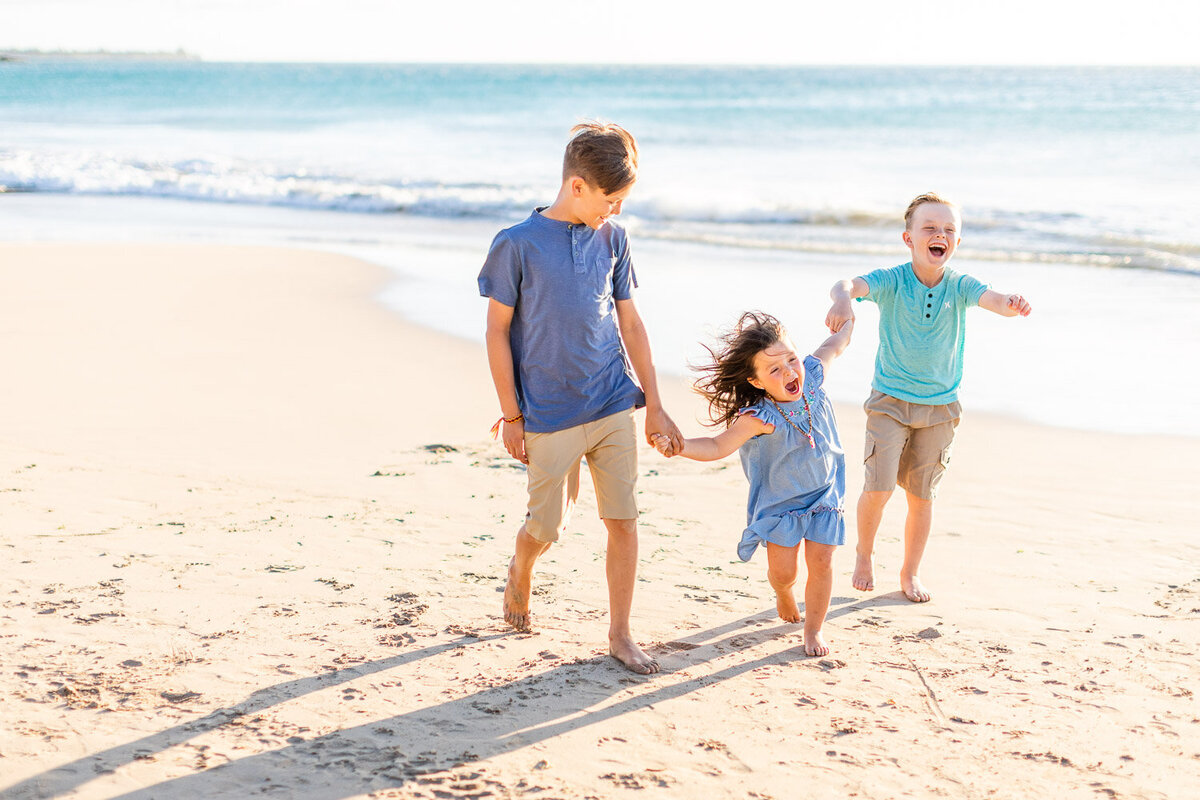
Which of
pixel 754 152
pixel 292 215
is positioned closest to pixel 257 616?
pixel 292 215

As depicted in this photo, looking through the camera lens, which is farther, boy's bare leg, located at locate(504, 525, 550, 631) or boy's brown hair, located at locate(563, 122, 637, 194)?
boy's bare leg, located at locate(504, 525, 550, 631)

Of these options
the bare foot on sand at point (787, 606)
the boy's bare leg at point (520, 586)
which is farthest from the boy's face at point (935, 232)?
the boy's bare leg at point (520, 586)

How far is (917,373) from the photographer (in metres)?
Answer: 4.14

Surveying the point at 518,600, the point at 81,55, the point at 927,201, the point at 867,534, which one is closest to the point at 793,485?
the point at 867,534

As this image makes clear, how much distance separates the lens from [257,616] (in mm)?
3635

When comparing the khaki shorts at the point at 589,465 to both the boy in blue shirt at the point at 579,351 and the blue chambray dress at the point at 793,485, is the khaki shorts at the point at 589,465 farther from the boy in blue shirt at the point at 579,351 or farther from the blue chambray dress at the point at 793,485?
the blue chambray dress at the point at 793,485

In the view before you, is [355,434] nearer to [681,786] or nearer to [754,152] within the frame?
[681,786]

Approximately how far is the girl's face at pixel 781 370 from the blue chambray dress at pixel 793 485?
0.18ft

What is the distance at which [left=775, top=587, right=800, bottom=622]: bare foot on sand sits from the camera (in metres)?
3.69

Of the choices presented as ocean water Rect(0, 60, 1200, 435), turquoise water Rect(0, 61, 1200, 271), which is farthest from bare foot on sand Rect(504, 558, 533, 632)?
turquoise water Rect(0, 61, 1200, 271)

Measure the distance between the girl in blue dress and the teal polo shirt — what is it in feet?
2.25

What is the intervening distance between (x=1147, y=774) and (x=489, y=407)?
4513 mm

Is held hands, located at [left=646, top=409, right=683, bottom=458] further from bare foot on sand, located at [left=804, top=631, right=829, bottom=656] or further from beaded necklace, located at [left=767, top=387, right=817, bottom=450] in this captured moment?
bare foot on sand, located at [left=804, top=631, right=829, bottom=656]

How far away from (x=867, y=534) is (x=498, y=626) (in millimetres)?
1519
